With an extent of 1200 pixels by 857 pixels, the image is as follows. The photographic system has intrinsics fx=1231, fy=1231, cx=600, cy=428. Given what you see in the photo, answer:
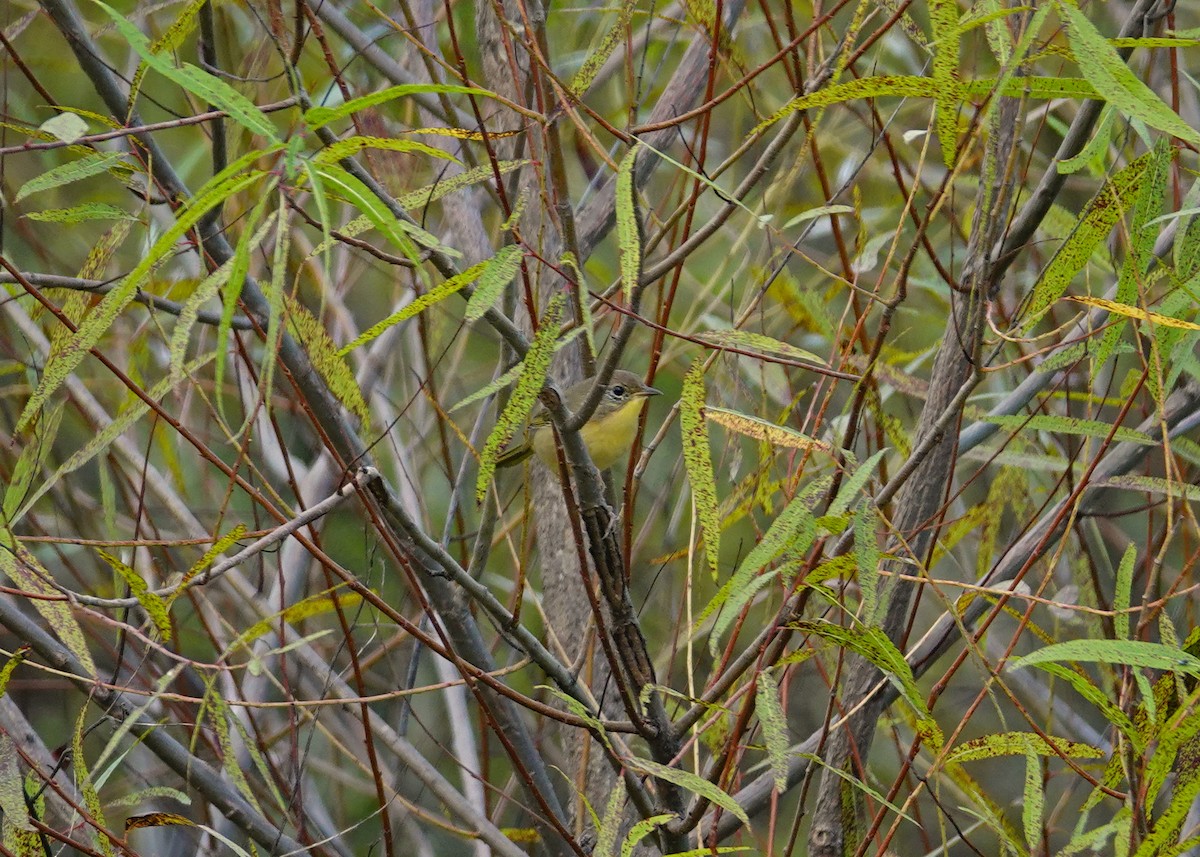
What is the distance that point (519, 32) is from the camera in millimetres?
1584

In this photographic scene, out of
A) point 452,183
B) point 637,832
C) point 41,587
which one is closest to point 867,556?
point 637,832

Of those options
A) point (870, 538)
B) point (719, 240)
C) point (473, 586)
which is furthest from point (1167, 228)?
point (719, 240)

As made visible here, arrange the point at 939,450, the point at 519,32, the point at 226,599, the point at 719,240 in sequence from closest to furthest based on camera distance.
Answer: the point at 519,32 → the point at 939,450 → the point at 226,599 → the point at 719,240

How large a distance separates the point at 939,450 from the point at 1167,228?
59cm

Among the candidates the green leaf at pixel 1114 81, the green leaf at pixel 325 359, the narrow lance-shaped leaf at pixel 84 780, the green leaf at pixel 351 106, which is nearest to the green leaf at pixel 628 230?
the green leaf at pixel 351 106

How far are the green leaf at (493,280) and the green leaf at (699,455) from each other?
30cm

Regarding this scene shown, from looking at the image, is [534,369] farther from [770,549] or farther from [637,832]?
[637,832]

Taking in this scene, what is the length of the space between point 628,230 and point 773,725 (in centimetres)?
62

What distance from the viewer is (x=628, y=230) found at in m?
1.29

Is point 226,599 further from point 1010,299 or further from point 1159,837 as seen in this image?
point 1159,837

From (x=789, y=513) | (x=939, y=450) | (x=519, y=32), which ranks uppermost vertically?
(x=519, y=32)

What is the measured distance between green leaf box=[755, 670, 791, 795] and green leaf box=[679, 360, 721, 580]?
154 millimetres

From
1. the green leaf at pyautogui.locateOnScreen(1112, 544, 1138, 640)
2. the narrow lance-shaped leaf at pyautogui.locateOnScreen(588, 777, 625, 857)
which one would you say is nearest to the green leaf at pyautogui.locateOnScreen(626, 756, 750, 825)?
the narrow lance-shaped leaf at pyautogui.locateOnScreen(588, 777, 625, 857)

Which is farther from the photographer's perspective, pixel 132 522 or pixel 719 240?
pixel 719 240
